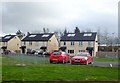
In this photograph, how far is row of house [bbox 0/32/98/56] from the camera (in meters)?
74.4

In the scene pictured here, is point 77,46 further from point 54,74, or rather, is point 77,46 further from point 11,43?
point 54,74

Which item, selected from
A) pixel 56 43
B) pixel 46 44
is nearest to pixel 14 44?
pixel 56 43

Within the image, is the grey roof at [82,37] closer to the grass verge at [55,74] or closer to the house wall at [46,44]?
the house wall at [46,44]

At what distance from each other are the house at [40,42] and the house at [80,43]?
19.5ft

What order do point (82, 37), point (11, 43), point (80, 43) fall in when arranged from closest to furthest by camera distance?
point (80, 43), point (82, 37), point (11, 43)

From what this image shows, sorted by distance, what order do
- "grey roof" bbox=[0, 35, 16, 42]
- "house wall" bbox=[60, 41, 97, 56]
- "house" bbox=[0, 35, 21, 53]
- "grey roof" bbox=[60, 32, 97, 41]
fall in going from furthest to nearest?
"grey roof" bbox=[0, 35, 16, 42]
"house" bbox=[0, 35, 21, 53]
"house wall" bbox=[60, 41, 97, 56]
"grey roof" bbox=[60, 32, 97, 41]

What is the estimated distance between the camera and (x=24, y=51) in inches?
3361

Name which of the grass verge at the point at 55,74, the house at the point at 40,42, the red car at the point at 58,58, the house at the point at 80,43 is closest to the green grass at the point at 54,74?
the grass verge at the point at 55,74

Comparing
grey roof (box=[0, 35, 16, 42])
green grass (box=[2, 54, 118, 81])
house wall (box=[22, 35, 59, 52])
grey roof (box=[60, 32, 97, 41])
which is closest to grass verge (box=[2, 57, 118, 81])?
green grass (box=[2, 54, 118, 81])

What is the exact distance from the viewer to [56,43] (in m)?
86.2

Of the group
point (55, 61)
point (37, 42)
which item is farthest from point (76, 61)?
point (37, 42)

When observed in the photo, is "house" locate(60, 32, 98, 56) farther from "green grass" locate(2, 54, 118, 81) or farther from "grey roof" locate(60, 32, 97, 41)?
"green grass" locate(2, 54, 118, 81)

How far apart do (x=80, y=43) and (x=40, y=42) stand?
13997 millimetres

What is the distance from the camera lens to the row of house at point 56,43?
244ft
